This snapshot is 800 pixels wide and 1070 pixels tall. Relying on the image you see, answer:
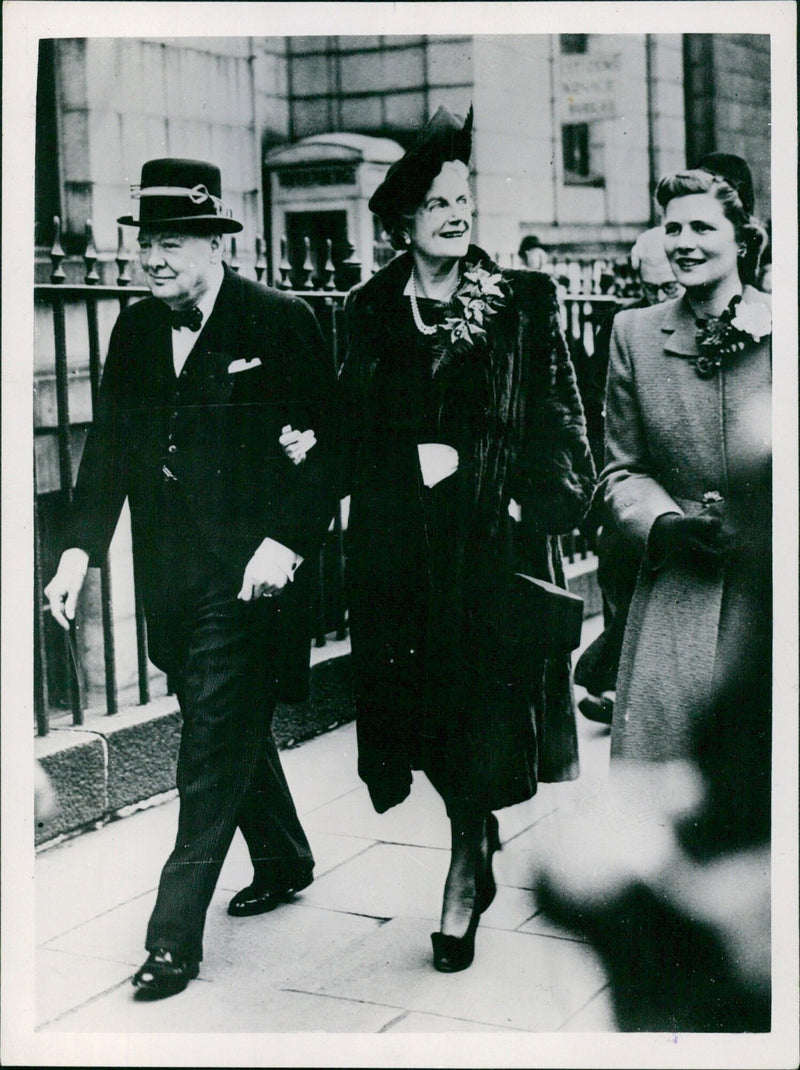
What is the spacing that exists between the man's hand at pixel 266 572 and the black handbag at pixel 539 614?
0.71 metres

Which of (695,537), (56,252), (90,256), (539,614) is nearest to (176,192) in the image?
(56,252)

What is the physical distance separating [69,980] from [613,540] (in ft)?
6.90

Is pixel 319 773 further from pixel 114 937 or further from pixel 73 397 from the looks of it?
pixel 73 397

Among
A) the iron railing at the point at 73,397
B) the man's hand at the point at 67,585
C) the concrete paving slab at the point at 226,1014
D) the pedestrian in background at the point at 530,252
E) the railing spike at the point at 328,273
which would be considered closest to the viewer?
the concrete paving slab at the point at 226,1014

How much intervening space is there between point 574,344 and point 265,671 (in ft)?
5.60

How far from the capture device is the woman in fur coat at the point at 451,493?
4.39 meters

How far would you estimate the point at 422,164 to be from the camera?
4328 millimetres

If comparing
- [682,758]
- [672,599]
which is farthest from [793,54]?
[682,758]

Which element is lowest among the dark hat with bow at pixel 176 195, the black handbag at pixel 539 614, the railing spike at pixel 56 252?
the black handbag at pixel 539 614

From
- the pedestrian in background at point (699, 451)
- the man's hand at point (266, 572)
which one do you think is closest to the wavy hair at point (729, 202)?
the pedestrian in background at point (699, 451)

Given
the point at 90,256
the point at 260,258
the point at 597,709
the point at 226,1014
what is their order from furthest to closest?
the point at 597,709, the point at 260,258, the point at 90,256, the point at 226,1014

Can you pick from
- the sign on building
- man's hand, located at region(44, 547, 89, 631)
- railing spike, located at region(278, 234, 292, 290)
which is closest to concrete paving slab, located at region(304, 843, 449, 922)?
man's hand, located at region(44, 547, 89, 631)

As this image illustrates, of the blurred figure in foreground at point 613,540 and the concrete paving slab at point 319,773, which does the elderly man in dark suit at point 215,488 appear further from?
the blurred figure in foreground at point 613,540

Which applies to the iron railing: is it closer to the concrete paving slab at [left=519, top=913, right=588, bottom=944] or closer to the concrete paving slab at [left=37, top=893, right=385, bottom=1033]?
the concrete paving slab at [left=37, top=893, right=385, bottom=1033]
